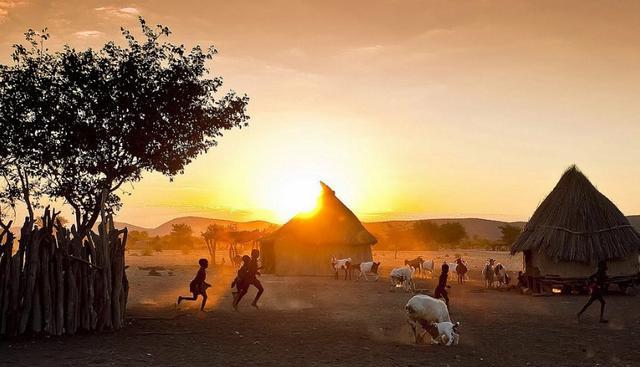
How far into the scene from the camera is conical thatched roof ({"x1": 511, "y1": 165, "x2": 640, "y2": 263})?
1091 inches

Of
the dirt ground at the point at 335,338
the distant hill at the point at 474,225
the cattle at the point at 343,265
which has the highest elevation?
the distant hill at the point at 474,225

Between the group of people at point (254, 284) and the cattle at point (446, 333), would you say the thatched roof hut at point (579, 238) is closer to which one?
the group of people at point (254, 284)

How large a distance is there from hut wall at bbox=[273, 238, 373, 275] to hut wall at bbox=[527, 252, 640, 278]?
15906 mm

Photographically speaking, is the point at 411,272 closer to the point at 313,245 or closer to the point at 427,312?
the point at 313,245

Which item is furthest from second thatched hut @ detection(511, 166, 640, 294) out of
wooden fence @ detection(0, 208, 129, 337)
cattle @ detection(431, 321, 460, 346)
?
wooden fence @ detection(0, 208, 129, 337)

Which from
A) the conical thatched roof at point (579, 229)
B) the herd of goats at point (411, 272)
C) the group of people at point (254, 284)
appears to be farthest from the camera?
the herd of goats at point (411, 272)

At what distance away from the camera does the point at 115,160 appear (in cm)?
1794

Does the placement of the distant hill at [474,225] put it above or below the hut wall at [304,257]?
above

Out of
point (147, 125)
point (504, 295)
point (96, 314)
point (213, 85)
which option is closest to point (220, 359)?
point (96, 314)

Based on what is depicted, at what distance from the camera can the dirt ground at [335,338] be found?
1170 centimetres

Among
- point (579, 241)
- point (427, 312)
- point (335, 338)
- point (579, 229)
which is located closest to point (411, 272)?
point (579, 241)

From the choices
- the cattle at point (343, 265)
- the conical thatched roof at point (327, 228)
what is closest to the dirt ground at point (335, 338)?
the cattle at point (343, 265)

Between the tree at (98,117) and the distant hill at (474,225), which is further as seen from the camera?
the distant hill at (474,225)

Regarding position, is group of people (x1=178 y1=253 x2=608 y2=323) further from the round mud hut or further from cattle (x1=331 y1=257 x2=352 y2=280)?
the round mud hut
